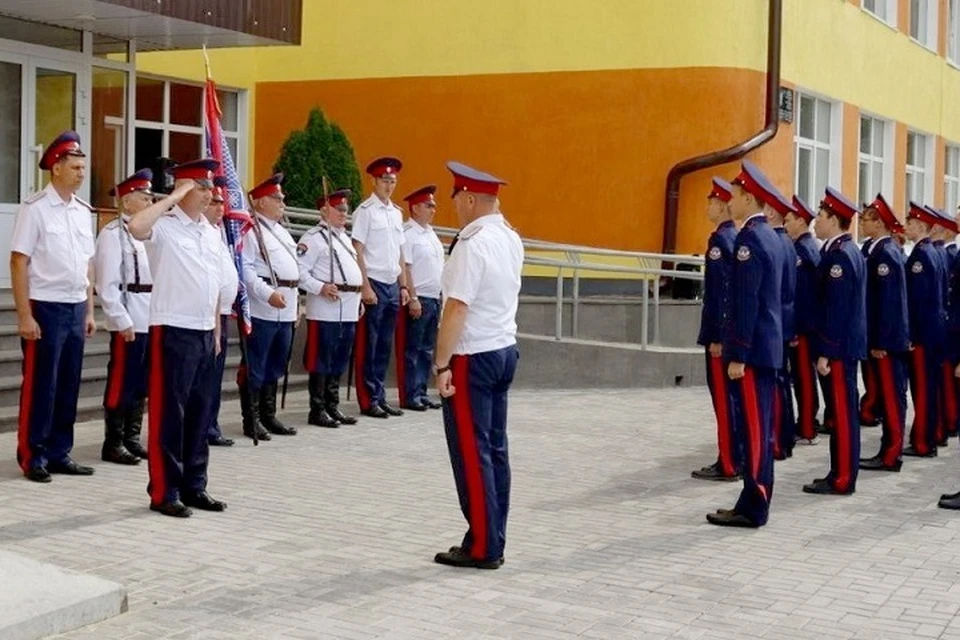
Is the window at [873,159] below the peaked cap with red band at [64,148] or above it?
above

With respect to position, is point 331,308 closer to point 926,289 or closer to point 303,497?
point 303,497

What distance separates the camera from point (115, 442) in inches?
385

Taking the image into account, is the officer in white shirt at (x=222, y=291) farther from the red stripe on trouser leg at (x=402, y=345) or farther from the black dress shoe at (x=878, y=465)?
the black dress shoe at (x=878, y=465)

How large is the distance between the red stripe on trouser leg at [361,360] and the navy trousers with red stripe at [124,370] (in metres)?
3.01

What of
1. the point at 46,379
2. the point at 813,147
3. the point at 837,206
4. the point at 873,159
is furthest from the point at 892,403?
the point at 873,159

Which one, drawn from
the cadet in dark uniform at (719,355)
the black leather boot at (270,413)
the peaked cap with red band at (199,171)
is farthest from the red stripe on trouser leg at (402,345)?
the peaked cap with red band at (199,171)

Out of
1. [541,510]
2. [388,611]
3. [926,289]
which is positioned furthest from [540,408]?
[388,611]

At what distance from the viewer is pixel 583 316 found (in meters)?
16.1

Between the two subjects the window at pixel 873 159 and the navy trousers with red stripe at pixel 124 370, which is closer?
the navy trousers with red stripe at pixel 124 370

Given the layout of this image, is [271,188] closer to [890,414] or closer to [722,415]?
[722,415]

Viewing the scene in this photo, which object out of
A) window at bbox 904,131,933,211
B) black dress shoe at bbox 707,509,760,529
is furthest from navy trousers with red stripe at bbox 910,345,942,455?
window at bbox 904,131,933,211

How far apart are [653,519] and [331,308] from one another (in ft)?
14.0

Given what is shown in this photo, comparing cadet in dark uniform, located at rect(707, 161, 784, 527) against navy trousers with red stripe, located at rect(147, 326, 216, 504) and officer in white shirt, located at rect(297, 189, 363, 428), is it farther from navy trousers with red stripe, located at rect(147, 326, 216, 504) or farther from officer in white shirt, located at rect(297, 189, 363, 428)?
officer in white shirt, located at rect(297, 189, 363, 428)

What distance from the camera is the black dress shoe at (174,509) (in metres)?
8.02
